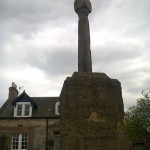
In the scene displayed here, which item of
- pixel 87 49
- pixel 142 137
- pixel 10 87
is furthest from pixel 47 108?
pixel 87 49

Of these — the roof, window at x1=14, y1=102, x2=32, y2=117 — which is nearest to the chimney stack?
the roof

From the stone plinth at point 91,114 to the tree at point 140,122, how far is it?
22052 millimetres

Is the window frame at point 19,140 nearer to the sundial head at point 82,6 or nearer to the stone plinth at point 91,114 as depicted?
the sundial head at point 82,6

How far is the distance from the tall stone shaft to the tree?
21.5m

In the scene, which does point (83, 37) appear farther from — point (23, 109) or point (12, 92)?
point (12, 92)

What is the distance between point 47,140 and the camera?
22.1m

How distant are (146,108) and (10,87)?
16.4 metres

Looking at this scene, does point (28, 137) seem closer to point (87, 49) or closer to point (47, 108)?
point (47, 108)

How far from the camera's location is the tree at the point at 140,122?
26.9m

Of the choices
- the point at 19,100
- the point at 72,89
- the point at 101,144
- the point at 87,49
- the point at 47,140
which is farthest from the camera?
the point at 19,100

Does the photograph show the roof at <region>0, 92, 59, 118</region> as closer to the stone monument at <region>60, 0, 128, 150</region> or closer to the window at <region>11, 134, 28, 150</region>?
the window at <region>11, 134, 28, 150</region>

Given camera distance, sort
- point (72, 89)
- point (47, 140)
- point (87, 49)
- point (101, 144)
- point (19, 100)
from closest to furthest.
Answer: point (101, 144)
point (72, 89)
point (87, 49)
point (47, 140)
point (19, 100)

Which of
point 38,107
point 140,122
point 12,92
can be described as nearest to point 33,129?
point 38,107

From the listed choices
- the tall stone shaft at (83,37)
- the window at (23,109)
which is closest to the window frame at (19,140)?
the window at (23,109)
